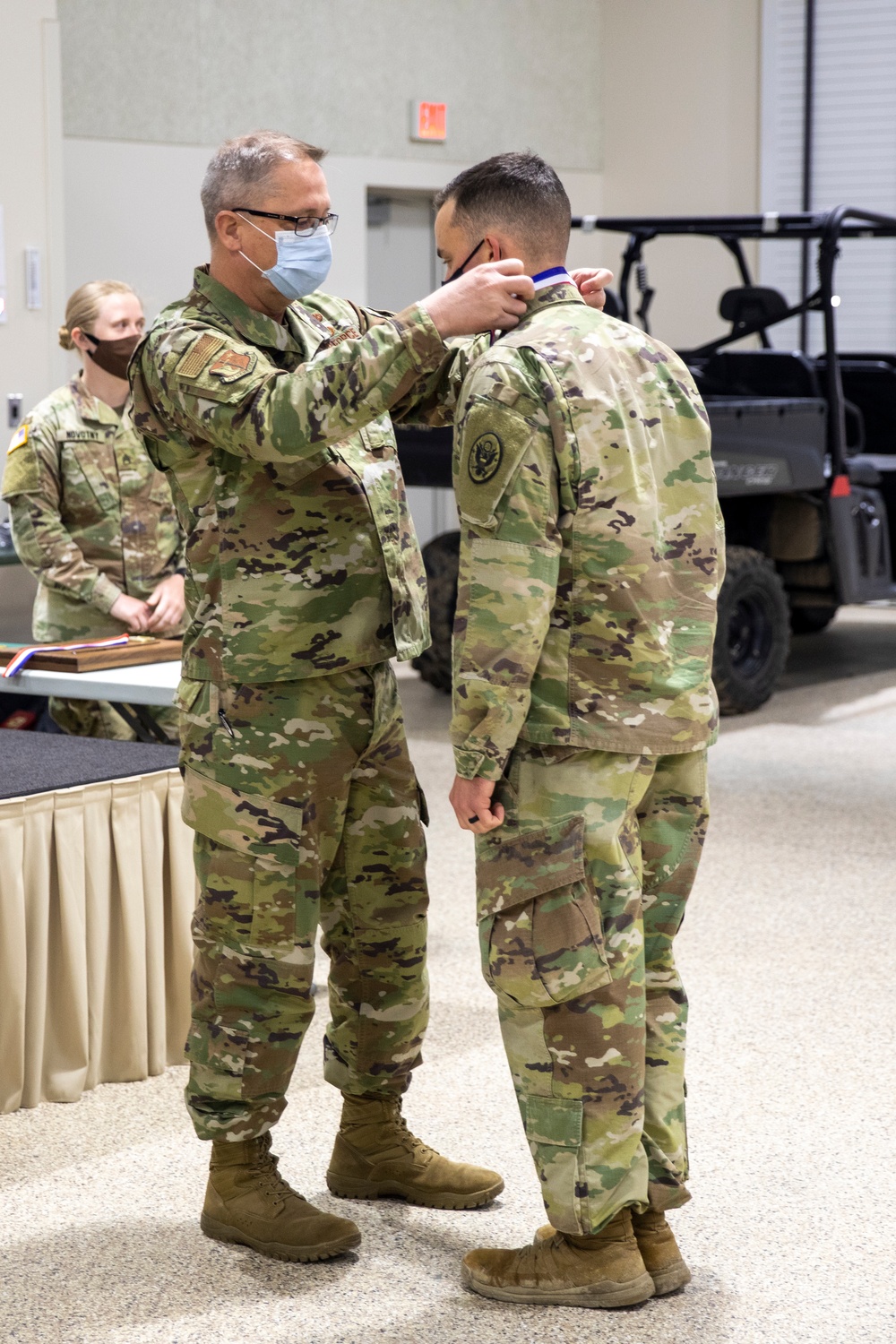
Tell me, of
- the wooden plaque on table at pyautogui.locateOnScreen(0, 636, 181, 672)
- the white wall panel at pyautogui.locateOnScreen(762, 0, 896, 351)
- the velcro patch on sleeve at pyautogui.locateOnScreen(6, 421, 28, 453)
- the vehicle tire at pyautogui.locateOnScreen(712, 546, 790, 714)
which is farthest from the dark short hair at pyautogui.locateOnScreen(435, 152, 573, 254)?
the white wall panel at pyautogui.locateOnScreen(762, 0, 896, 351)

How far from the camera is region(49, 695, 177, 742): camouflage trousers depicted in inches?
161

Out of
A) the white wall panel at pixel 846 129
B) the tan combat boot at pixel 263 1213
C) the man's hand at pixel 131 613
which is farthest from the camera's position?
the white wall panel at pixel 846 129

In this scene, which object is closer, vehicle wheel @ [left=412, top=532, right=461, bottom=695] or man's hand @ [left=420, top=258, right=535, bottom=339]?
man's hand @ [left=420, top=258, right=535, bottom=339]

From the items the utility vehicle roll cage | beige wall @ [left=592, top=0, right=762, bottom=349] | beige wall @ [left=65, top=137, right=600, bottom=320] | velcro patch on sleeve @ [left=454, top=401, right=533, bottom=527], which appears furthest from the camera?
beige wall @ [left=592, top=0, right=762, bottom=349]

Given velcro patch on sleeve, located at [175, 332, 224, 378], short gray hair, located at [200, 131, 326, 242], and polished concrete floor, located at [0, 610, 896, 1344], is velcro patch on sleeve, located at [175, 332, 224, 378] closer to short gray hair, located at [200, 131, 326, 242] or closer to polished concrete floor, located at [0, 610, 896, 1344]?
short gray hair, located at [200, 131, 326, 242]

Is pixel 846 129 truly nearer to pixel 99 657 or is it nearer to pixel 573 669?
pixel 99 657

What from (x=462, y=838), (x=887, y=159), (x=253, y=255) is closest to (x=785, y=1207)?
(x=253, y=255)

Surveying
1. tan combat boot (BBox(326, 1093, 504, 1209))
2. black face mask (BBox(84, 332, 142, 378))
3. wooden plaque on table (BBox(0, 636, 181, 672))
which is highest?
black face mask (BBox(84, 332, 142, 378))

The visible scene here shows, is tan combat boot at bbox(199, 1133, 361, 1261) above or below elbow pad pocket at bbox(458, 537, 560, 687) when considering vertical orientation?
below

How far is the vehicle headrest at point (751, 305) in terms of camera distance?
23.7 ft

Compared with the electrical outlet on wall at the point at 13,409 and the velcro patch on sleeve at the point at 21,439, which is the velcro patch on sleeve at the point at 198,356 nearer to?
the velcro patch on sleeve at the point at 21,439

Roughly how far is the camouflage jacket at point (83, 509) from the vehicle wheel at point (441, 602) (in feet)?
8.04

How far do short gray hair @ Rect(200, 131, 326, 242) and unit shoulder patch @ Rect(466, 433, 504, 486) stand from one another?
52 cm

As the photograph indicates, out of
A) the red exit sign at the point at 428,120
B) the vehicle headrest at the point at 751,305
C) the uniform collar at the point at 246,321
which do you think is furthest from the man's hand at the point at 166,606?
the red exit sign at the point at 428,120
